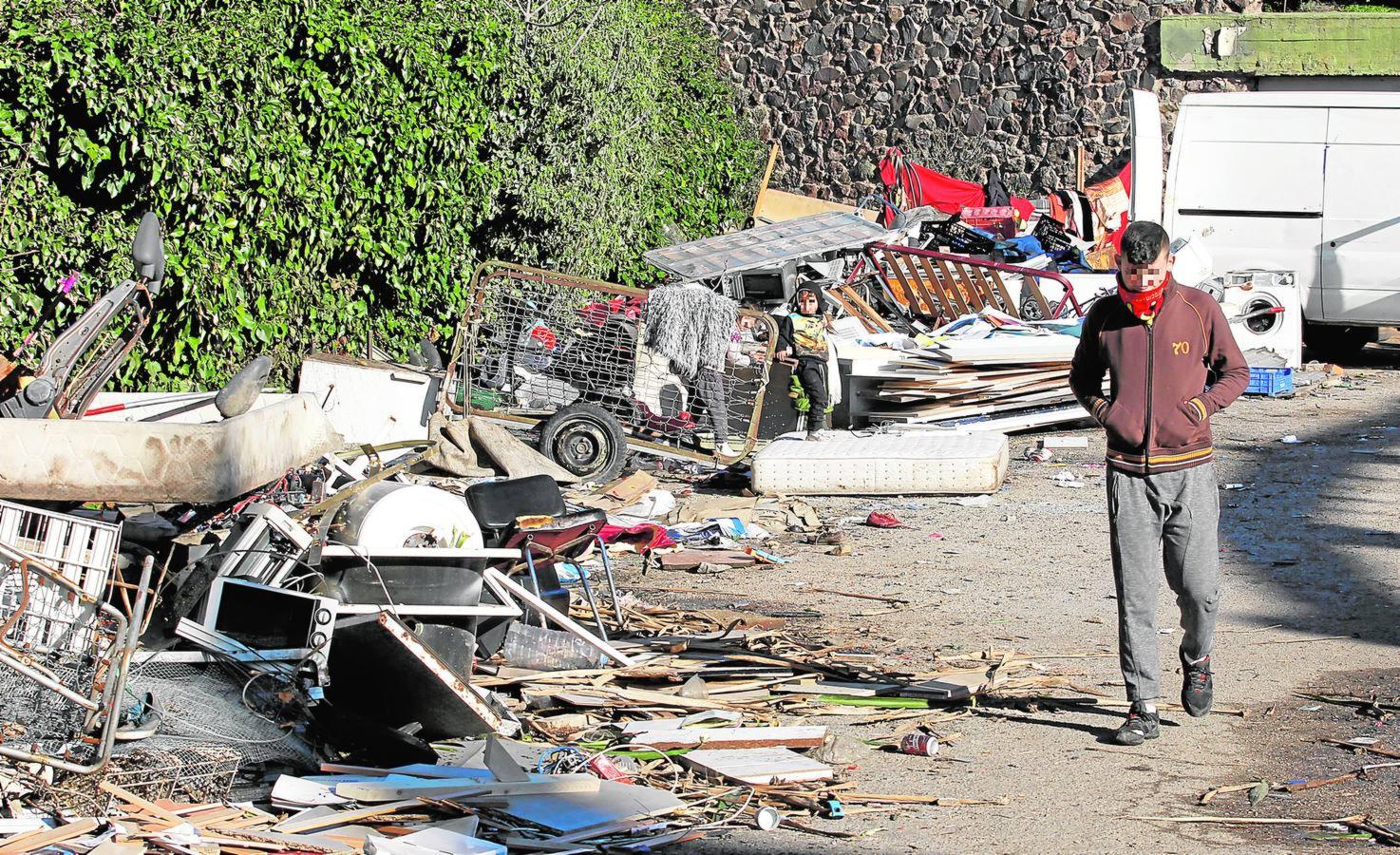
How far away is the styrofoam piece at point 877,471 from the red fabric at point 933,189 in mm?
10393

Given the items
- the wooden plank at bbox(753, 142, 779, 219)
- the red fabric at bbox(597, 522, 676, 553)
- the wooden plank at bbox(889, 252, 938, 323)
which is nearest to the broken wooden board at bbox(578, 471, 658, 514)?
the red fabric at bbox(597, 522, 676, 553)

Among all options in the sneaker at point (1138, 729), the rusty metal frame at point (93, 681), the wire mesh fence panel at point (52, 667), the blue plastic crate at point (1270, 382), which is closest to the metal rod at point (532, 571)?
the wire mesh fence panel at point (52, 667)

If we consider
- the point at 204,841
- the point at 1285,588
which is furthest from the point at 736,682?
the point at 1285,588

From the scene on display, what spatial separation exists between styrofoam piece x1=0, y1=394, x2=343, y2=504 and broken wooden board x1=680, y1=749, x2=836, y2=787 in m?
2.03

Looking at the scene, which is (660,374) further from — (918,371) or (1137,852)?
(1137,852)

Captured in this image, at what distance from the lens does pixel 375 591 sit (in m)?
5.47

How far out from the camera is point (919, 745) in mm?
5312

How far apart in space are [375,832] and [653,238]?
39.6ft

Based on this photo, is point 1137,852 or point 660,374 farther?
point 660,374

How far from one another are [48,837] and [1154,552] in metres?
3.81

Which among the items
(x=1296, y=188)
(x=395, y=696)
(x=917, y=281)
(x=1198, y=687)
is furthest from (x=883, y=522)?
(x=1296, y=188)

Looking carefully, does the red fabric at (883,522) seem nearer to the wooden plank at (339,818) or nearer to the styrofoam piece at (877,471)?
the styrofoam piece at (877,471)

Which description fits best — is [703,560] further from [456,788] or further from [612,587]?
[456,788]

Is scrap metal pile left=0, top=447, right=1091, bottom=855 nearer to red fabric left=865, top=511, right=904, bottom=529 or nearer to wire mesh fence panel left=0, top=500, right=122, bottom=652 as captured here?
wire mesh fence panel left=0, top=500, right=122, bottom=652
